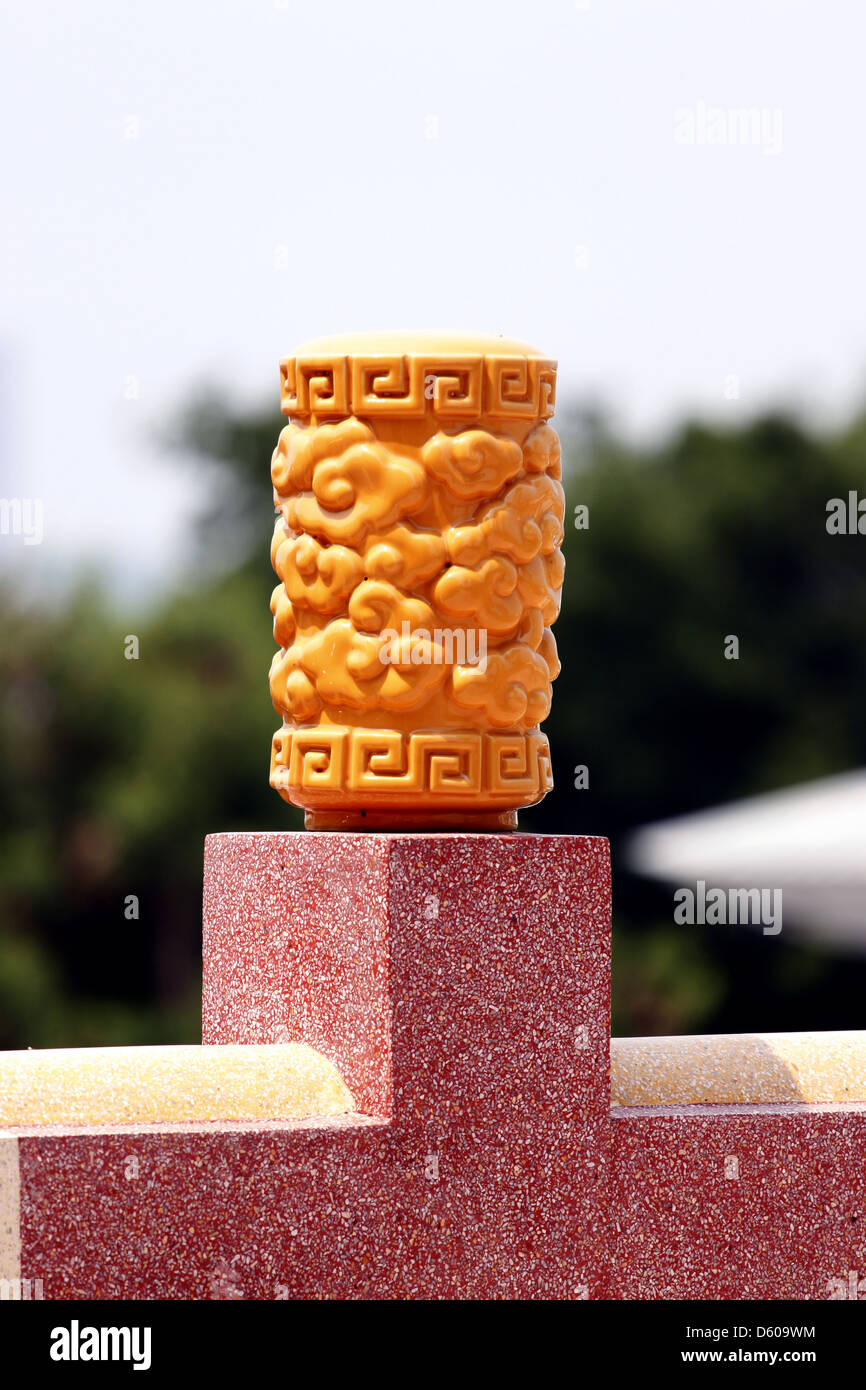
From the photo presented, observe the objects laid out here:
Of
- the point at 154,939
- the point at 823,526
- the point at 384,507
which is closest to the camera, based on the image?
the point at 384,507

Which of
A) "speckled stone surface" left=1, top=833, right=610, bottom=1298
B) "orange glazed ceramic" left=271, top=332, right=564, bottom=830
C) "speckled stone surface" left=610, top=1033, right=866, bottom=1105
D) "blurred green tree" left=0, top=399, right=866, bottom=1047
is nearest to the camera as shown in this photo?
"speckled stone surface" left=1, top=833, right=610, bottom=1298

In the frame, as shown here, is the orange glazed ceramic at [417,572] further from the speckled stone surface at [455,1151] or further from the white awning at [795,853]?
the white awning at [795,853]

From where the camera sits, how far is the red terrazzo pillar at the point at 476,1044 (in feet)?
17.3

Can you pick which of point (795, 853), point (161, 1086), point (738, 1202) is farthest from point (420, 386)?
point (795, 853)

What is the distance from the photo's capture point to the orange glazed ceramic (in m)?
5.46

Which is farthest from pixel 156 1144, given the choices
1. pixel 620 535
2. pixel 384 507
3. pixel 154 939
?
pixel 620 535

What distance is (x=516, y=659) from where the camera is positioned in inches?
219

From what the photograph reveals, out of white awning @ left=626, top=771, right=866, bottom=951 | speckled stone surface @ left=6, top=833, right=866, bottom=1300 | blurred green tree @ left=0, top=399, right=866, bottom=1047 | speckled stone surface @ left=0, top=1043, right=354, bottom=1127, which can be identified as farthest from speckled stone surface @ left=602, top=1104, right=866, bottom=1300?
blurred green tree @ left=0, top=399, right=866, bottom=1047

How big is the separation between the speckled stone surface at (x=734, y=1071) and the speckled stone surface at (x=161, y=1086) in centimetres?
86

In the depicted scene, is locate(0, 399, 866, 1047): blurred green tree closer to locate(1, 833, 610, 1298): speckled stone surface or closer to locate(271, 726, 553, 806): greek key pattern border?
locate(271, 726, 553, 806): greek key pattern border

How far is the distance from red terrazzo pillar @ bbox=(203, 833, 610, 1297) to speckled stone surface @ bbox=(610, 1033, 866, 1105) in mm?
373

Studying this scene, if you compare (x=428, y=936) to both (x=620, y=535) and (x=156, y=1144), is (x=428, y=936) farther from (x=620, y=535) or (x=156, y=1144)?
(x=620, y=535)

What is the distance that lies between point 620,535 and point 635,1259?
924 inches

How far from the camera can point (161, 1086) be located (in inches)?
209
